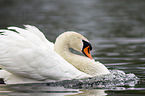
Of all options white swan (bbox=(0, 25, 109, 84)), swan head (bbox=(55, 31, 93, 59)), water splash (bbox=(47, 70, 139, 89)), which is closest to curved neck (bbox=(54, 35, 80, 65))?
swan head (bbox=(55, 31, 93, 59))

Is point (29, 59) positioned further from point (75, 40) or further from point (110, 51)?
point (110, 51)

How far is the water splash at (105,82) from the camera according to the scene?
7625 millimetres

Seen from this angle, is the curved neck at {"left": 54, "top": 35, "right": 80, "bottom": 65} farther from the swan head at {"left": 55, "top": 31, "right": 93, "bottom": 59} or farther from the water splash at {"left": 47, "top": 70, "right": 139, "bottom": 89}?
the water splash at {"left": 47, "top": 70, "right": 139, "bottom": 89}

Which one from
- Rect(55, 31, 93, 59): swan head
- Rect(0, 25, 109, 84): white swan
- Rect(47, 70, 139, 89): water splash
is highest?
Rect(55, 31, 93, 59): swan head

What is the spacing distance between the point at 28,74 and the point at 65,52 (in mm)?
1351

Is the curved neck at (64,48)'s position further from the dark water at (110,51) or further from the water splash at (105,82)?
the dark water at (110,51)

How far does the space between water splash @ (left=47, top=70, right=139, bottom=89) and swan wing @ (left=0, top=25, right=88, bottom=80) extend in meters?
0.19

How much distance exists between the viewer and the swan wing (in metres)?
7.33

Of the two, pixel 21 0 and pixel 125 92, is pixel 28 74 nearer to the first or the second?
pixel 125 92

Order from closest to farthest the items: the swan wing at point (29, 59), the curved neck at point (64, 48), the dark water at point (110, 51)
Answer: the dark water at point (110, 51), the swan wing at point (29, 59), the curved neck at point (64, 48)

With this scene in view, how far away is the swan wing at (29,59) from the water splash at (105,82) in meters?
0.19

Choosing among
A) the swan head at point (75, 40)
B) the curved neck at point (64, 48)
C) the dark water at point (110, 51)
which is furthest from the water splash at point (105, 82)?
the swan head at point (75, 40)

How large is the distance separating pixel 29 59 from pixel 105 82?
193 cm

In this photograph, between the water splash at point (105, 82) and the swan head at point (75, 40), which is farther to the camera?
the swan head at point (75, 40)
